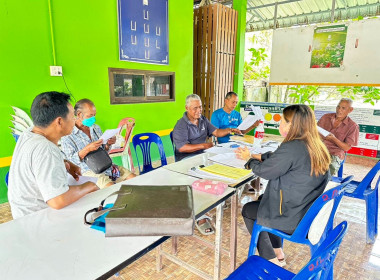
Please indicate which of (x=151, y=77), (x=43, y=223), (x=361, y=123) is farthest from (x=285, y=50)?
(x=43, y=223)

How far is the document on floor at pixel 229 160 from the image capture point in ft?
6.38

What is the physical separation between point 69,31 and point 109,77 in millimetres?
760

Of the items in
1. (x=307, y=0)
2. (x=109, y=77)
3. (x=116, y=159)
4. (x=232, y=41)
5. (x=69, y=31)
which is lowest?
(x=116, y=159)

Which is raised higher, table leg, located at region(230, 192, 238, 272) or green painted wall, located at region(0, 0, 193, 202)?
green painted wall, located at region(0, 0, 193, 202)

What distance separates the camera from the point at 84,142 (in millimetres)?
2295

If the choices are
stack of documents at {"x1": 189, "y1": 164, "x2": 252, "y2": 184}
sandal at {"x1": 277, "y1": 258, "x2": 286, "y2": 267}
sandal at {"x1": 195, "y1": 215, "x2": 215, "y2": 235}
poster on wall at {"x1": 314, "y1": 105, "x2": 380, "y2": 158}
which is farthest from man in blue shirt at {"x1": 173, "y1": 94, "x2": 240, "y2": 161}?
poster on wall at {"x1": 314, "y1": 105, "x2": 380, "y2": 158}

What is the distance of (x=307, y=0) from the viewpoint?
17.7 ft

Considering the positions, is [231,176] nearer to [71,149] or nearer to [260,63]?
[71,149]

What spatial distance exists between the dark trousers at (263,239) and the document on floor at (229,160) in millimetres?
327

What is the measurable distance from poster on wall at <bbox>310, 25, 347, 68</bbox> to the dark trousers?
4512mm

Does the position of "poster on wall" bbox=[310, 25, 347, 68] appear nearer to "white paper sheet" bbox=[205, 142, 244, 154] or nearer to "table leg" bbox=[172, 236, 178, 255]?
"white paper sheet" bbox=[205, 142, 244, 154]

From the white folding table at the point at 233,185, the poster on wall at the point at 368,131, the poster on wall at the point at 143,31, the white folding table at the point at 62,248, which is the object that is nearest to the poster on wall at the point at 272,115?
the poster on wall at the point at 368,131

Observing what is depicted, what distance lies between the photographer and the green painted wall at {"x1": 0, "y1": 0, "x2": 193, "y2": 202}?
2.66 m

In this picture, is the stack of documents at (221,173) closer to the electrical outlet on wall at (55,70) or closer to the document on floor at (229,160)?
the document on floor at (229,160)
